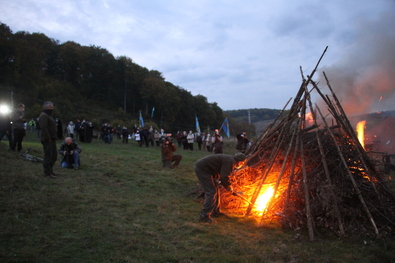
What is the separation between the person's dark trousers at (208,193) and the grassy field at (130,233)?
0.98ft

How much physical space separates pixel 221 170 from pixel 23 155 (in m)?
7.82

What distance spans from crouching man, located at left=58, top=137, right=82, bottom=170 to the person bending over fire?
5752 mm

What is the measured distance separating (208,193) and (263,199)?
1338 mm

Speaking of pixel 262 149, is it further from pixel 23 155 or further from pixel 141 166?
pixel 23 155

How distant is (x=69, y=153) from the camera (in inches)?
400

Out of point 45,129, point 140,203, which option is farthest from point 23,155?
point 140,203

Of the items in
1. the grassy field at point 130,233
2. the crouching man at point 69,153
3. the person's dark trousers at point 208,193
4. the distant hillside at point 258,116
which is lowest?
the grassy field at point 130,233

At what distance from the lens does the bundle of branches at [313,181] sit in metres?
5.60

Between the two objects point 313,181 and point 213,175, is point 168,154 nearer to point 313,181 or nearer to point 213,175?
point 213,175

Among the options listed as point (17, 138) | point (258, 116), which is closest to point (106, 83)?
point (258, 116)

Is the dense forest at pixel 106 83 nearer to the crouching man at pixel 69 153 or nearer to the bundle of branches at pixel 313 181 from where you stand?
the crouching man at pixel 69 153

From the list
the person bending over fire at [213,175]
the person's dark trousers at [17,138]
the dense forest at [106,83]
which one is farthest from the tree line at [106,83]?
the person bending over fire at [213,175]

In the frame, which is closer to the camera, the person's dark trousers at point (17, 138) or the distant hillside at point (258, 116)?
the person's dark trousers at point (17, 138)

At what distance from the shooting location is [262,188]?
22.2ft
